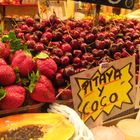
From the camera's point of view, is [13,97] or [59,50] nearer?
[13,97]

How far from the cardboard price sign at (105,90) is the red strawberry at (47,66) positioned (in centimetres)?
7

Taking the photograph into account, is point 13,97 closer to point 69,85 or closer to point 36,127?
point 36,127

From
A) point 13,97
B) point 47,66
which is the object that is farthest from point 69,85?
point 13,97

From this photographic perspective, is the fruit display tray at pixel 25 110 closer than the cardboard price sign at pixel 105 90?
Yes

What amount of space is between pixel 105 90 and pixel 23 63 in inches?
12.1

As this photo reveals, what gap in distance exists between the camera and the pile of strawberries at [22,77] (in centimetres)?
87

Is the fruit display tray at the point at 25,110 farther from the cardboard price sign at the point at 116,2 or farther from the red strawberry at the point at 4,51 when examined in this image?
the cardboard price sign at the point at 116,2

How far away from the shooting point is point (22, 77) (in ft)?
3.11

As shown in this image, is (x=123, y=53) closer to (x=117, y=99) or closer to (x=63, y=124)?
(x=117, y=99)

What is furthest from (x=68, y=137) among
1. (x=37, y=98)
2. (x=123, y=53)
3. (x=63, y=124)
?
(x=123, y=53)

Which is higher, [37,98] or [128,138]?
[37,98]

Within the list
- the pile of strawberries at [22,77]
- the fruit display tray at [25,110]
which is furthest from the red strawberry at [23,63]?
Answer: the fruit display tray at [25,110]

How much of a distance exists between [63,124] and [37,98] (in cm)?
13

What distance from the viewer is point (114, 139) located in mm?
982
